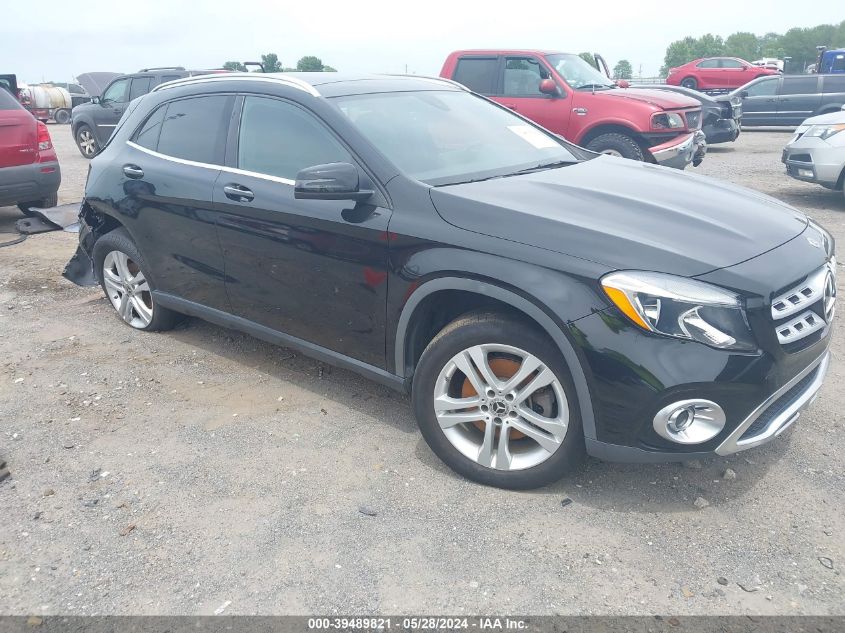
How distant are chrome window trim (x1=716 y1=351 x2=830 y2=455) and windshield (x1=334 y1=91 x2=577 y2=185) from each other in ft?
5.27

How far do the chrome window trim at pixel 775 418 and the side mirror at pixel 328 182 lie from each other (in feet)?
6.13

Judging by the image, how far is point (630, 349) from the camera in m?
2.55

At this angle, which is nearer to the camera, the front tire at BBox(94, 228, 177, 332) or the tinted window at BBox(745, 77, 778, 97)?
the front tire at BBox(94, 228, 177, 332)

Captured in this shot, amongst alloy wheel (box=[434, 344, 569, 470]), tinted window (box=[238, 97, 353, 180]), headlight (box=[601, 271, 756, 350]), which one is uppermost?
tinted window (box=[238, 97, 353, 180])

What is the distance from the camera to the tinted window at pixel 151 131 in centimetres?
449

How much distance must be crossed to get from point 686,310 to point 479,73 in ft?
27.6

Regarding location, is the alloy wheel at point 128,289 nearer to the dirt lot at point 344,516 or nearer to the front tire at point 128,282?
the front tire at point 128,282

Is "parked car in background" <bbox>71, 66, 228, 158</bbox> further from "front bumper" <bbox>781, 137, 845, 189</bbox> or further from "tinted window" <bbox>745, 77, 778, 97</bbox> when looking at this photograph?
"tinted window" <bbox>745, 77, 778, 97</bbox>

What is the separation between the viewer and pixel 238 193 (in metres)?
3.79

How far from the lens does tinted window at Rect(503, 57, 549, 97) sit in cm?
983

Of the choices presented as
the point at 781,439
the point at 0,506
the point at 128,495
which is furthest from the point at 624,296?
the point at 0,506

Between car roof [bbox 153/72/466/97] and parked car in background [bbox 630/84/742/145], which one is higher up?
car roof [bbox 153/72/466/97]

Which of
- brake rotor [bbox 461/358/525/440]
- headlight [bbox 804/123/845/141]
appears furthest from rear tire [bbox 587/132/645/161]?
brake rotor [bbox 461/358/525/440]

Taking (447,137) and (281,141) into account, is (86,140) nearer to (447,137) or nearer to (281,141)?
(281,141)
